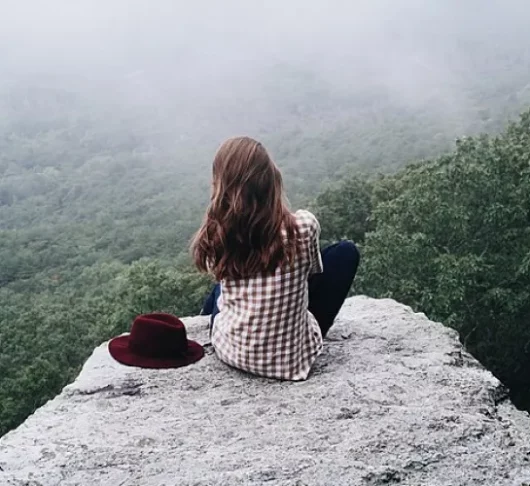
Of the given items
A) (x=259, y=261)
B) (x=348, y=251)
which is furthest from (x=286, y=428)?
(x=348, y=251)

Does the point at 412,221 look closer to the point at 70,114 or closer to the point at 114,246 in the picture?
the point at 114,246

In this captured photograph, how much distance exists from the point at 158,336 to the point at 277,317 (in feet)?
2.36

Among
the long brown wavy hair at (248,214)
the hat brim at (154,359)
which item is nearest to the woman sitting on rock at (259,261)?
the long brown wavy hair at (248,214)

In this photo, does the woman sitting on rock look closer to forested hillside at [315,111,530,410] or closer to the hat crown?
the hat crown

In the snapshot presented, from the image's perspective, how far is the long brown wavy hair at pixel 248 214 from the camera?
3.62m

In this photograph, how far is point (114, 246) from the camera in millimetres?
48219

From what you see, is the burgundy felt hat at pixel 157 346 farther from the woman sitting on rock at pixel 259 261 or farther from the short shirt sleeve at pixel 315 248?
the short shirt sleeve at pixel 315 248

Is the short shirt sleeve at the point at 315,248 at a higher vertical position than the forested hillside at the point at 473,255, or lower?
higher

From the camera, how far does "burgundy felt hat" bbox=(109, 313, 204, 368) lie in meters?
4.05

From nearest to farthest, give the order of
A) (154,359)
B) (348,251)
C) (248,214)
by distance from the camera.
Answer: (248,214) < (348,251) < (154,359)

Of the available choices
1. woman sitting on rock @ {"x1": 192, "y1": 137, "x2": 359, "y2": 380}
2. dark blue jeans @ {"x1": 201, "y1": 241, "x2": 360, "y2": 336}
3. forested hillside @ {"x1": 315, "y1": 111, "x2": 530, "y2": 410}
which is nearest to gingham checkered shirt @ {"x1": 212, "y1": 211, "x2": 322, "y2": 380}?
woman sitting on rock @ {"x1": 192, "y1": 137, "x2": 359, "y2": 380}

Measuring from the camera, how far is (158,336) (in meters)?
4.07

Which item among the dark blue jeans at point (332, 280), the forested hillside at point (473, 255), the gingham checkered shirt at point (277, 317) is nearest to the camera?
the gingham checkered shirt at point (277, 317)

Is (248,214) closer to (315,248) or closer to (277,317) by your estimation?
(315,248)
